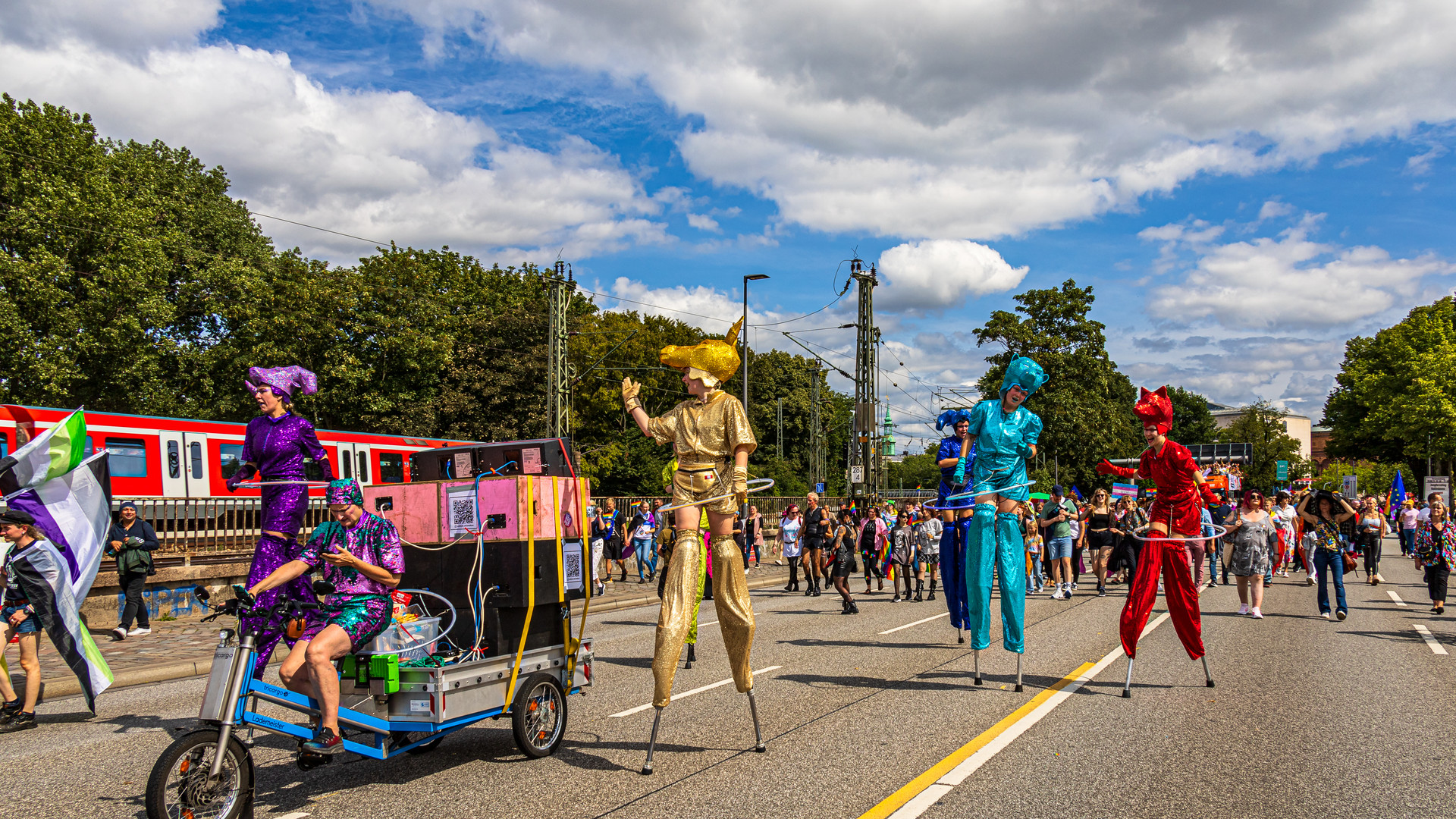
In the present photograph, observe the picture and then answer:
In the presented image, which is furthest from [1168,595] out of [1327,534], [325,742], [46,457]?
[46,457]

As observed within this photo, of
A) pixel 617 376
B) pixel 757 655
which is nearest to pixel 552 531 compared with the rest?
pixel 757 655

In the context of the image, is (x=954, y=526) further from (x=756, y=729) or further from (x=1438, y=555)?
(x=1438, y=555)

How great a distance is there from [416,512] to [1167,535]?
5721 mm

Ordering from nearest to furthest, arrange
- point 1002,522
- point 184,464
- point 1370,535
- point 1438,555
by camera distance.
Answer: point 1002,522 < point 1438,555 < point 1370,535 < point 184,464

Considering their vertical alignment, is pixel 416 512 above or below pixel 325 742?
above

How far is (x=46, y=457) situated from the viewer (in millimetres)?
6793

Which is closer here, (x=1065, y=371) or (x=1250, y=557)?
(x=1250, y=557)

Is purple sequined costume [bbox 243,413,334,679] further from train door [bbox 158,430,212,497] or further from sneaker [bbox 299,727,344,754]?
train door [bbox 158,430,212,497]

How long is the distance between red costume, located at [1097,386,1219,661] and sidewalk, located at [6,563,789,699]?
8.13 metres

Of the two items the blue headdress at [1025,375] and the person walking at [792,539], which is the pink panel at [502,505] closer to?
the blue headdress at [1025,375]

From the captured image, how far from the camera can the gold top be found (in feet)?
18.2

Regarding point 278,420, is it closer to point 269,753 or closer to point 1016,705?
point 269,753

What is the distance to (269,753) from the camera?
576 centimetres

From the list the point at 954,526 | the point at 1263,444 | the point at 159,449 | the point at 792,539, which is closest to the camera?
the point at 954,526
